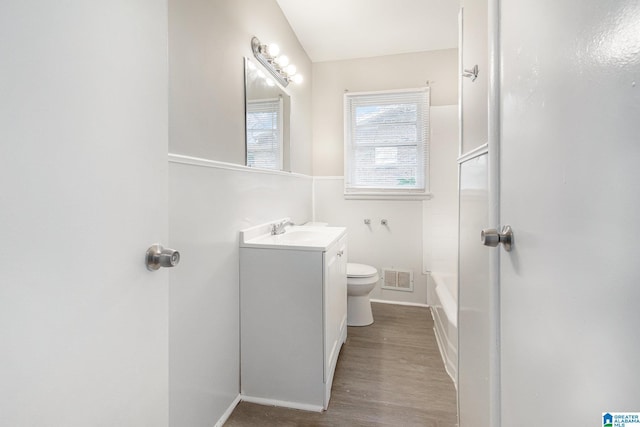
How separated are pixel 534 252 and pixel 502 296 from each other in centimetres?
24

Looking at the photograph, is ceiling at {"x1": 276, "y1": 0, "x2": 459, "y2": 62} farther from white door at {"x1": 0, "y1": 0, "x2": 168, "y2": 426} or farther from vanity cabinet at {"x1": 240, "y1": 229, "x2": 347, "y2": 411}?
white door at {"x1": 0, "y1": 0, "x2": 168, "y2": 426}

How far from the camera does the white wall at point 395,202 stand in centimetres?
304

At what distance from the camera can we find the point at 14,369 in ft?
1.51

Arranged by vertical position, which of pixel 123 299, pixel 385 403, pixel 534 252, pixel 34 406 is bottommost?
pixel 385 403

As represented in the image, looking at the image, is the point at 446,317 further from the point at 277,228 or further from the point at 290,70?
the point at 290,70

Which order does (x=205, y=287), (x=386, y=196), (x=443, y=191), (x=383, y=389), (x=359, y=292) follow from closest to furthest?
1. (x=205, y=287)
2. (x=383, y=389)
3. (x=359, y=292)
4. (x=443, y=191)
5. (x=386, y=196)

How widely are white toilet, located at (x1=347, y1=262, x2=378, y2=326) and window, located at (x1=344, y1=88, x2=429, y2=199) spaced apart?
94cm

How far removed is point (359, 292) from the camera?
8.60 feet

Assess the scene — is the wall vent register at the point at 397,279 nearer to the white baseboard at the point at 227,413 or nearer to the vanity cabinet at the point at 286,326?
the vanity cabinet at the point at 286,326

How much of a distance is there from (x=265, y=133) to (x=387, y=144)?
5.21ft

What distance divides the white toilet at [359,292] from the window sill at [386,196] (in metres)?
0.82

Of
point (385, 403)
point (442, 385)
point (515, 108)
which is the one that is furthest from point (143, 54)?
point (442, 385)

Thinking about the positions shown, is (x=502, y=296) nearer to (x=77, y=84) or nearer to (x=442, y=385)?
(x=77, y=84)

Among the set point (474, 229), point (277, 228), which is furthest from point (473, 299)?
point (277, 228)
